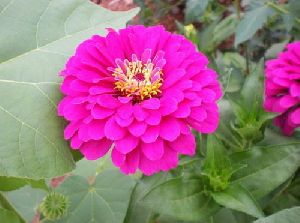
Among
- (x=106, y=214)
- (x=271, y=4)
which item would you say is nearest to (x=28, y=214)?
(x=106, y=214)

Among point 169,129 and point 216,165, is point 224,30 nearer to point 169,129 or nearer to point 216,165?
point 216,165

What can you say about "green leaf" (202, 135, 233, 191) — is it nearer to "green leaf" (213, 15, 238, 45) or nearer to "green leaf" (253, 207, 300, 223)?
"green leaf" (253, 207, 300, 223)

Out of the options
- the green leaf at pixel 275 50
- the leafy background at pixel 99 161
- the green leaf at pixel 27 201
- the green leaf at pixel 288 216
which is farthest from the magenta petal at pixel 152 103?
the green leaf at pixel 275 50

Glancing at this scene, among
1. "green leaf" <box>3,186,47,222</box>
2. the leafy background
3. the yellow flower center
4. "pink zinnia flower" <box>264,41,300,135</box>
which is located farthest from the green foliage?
"pink zinnia flower" <box>264,41,300,135</box>

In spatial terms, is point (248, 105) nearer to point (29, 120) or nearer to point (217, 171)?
point (217, 171)

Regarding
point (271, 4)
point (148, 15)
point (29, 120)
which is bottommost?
point (148, 15)

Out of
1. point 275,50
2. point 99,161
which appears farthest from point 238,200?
point 275,50

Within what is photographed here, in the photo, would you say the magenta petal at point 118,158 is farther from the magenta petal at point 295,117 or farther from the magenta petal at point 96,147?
the magenta petal at point 295,117
